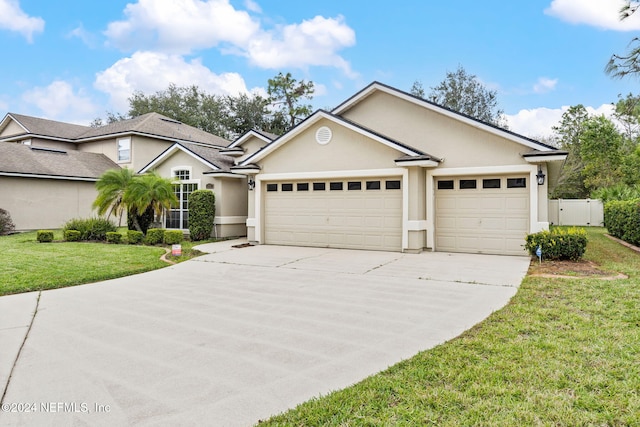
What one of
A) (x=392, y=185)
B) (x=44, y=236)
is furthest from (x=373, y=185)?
(x=44, y=236)

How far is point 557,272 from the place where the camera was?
8547 millimetres

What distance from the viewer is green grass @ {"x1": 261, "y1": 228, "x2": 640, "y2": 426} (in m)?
3.02

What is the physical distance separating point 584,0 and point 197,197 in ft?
48.5

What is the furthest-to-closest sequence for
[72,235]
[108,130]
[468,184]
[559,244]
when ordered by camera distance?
1. [108,130]
2. [72,235]
3. [468,184]
4. [559,244]

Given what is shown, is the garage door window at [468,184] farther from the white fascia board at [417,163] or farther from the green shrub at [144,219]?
the green shrub at [144,219]

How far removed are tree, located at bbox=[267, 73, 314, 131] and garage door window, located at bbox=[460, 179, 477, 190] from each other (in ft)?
91.8

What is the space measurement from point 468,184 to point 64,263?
11063 millimetres

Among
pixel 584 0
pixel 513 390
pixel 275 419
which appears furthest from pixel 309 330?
pixel 584 0

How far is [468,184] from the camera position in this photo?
39.5ft

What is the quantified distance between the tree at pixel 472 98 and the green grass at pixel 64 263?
28571mm

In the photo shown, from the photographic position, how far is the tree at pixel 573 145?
3193 centimetres

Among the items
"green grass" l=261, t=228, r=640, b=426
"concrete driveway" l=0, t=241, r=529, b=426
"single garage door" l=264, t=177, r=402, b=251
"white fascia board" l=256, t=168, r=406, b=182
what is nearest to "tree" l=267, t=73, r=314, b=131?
"white fascia board" l=256, t=168, r=406, b=182

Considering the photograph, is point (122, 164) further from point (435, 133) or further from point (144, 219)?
point (435, 133)

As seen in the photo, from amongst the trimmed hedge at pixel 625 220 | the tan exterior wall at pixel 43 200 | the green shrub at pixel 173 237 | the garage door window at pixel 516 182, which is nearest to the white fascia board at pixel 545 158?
the garage door window at pixel 516 182
